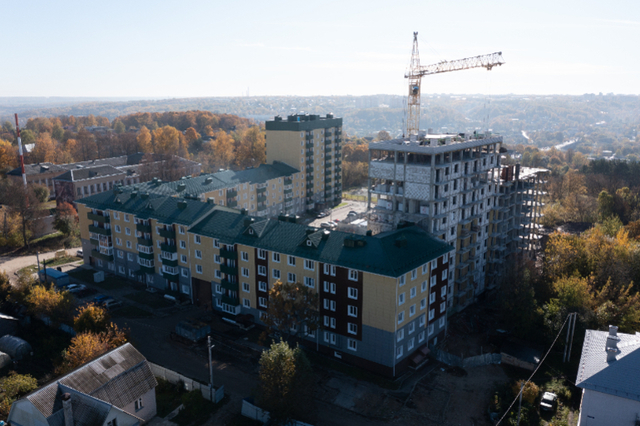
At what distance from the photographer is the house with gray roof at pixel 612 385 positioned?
3578 cm

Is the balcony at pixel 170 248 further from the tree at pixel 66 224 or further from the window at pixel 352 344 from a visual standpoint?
the tree at pixel 66 224

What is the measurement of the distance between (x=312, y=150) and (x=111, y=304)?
65436mm

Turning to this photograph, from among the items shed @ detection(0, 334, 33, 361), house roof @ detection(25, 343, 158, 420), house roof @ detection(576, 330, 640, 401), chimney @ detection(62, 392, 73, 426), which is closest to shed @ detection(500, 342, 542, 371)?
house roof @ detection(576, 330, 640, 401)

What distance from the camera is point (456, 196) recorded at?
66.5 m

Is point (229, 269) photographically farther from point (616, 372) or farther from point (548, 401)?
point (616, 372)

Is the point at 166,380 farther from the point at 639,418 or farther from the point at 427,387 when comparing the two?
the point at 639,418

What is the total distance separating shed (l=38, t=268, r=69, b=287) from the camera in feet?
240

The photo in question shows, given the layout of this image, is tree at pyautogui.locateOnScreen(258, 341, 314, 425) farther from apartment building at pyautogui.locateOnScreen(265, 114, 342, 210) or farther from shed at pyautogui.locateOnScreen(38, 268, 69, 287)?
apartment building at pyautogui.locateOnScreen(265, 114, 342, 210)

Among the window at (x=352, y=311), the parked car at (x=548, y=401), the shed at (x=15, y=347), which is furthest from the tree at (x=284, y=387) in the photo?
the shed at (x=15, y=347)

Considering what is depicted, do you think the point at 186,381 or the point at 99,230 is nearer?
the point at 186,381

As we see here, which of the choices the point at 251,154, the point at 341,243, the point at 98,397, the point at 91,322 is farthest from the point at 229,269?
the point at 251,154

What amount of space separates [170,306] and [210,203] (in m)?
16.6

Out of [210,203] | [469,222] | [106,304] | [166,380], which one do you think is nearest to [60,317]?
[106,304]

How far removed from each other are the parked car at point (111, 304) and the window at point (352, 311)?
3714cm
